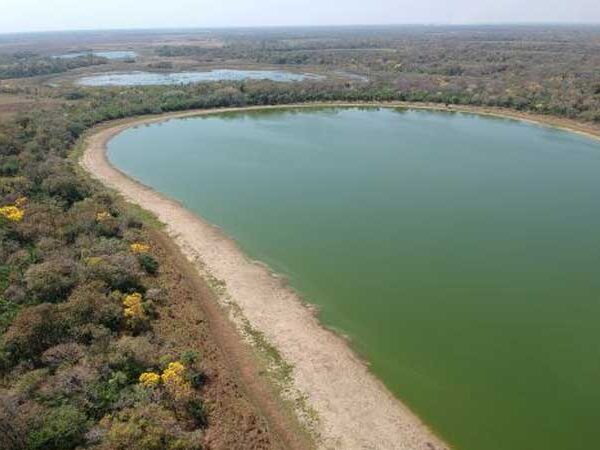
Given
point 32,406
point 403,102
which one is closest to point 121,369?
point 32,406

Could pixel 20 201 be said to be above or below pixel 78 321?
below

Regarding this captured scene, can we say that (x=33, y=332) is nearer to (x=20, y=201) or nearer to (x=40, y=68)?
(x=20, y=201)

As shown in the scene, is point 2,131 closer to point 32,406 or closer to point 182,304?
point 182,304

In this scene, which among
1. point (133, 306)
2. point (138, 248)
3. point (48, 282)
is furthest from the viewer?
point (138, 248)

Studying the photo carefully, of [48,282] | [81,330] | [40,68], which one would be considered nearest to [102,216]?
[48,282]

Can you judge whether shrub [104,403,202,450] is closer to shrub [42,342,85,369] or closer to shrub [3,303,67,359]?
shrub [42,342,85,369]

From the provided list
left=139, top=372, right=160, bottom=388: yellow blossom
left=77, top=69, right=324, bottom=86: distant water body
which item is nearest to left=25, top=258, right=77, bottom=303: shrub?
left=139, top=372, right=160, bottom=388: yellow blossom
